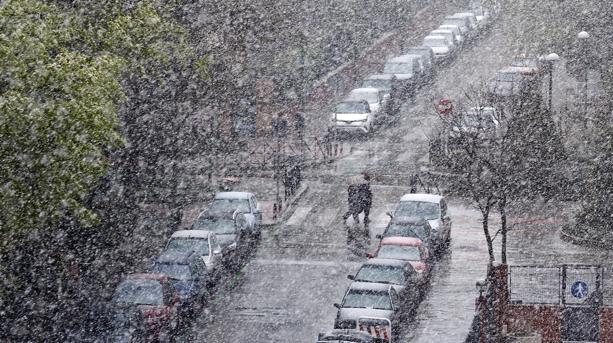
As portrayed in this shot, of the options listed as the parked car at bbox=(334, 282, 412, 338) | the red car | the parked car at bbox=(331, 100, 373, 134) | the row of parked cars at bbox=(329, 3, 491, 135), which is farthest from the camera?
the row of parked cars at bbox=(329, 3, 491, 135)

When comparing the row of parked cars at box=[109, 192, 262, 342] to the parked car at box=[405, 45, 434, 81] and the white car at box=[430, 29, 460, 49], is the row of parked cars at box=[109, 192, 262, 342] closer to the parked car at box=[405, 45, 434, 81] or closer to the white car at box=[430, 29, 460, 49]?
the parked car at box=[405, 45, 434, 81]

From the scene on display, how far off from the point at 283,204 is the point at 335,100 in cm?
1311

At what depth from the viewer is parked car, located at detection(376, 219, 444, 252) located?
29094 mm

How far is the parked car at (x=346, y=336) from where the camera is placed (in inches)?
842

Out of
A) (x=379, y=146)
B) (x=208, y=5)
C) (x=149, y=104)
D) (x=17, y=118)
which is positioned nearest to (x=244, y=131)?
Result: (x=379, y=146)

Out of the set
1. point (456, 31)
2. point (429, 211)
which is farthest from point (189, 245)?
point (456, 31)

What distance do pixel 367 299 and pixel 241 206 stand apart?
26.5ft

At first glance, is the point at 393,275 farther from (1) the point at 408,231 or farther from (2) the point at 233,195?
(2) the point at 233,195

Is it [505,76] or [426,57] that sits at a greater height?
[505,76]

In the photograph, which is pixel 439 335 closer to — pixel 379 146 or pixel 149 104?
pixel 149 104

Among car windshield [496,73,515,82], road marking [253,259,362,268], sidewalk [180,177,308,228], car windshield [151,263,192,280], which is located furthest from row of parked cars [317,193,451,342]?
car windshield [496,73,515,82]

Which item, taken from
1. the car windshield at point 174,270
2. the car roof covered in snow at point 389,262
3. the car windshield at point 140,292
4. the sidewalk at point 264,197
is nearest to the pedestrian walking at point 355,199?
the sidewalk at point 264,197

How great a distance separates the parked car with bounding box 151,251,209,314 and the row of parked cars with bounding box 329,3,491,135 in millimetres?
15885

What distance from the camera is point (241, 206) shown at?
104 ft
